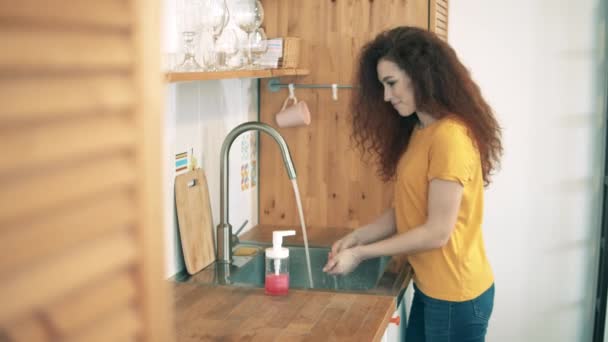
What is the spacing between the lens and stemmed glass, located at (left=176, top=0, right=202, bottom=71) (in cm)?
194

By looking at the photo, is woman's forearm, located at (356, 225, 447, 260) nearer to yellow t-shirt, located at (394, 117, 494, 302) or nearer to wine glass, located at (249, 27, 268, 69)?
yellow t-shirt, located at (394, 117, 494, 302)

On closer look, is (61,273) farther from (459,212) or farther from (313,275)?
(313,275)

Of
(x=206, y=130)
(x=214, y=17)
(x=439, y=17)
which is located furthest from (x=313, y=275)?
(x=439, y=17)

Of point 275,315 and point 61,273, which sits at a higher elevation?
point 61,273

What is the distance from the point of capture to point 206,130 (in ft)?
8.18

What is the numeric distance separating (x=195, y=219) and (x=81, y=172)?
1921 millimetres

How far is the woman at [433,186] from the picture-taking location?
82.7 inches

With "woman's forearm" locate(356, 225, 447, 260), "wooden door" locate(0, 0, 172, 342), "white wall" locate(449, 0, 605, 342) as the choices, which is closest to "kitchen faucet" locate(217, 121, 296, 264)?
"woman's forearm" locate(356, 225, 447, 260)

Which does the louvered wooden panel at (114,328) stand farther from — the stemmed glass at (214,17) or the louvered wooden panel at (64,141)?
the stemmed glass at (214,17)

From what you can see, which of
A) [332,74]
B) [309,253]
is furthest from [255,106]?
[309,253]

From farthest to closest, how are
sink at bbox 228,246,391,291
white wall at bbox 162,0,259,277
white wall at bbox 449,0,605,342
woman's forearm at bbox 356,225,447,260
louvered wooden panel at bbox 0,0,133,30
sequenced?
white wall at bbox 449,0,605,342 → sink at bbox 228,246,391,291 → white wall at bbox 162,0,259,277 → woman's forearm at bbox 356,225,447,260 → louvered wooden panel at bbox 0,0,133,30

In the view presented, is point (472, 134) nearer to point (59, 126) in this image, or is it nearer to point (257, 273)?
point (257, 273)

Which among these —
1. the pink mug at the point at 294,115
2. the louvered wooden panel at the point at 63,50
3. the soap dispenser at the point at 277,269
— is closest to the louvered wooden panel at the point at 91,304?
the louvered wooden panel at the point at 63,50

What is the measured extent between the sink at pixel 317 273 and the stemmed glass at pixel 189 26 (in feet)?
2.38
